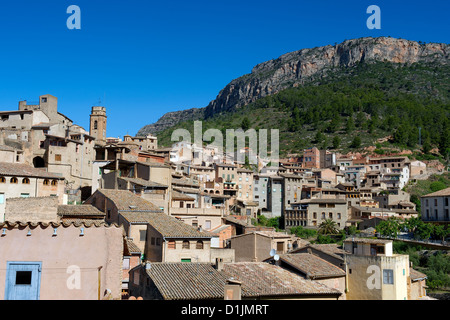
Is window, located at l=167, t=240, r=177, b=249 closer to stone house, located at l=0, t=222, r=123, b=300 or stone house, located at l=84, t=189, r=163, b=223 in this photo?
stone house, located at l=84, t=189, r=163, b=223

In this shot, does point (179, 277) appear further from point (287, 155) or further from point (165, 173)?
point (287, 155)

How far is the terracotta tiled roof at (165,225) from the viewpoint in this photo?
107 feet

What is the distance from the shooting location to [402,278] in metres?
31.0

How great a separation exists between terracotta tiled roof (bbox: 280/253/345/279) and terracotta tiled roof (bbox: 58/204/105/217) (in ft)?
48.1

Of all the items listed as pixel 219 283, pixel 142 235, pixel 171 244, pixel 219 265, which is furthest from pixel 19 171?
pixel 219 283

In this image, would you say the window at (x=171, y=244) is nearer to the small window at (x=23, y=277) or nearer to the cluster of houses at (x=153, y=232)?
the cluster of houses at (x=153, y=232)

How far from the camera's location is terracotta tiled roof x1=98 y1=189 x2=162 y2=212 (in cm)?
3562

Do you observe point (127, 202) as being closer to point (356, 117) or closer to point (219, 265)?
point (219, 265)

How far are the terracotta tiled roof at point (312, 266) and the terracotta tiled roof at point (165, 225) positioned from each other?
22.2 ft

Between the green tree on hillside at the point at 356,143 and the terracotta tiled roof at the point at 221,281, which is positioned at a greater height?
the green tree on hillside at the point at 356,143

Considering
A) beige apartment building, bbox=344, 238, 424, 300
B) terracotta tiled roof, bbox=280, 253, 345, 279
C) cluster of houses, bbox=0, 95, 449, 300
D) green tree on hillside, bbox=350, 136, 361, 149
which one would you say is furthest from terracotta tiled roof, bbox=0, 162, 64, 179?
green tree on hillside, bbox=350, 136, 361, 149

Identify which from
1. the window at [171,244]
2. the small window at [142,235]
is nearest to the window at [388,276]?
the window at [171,244]
